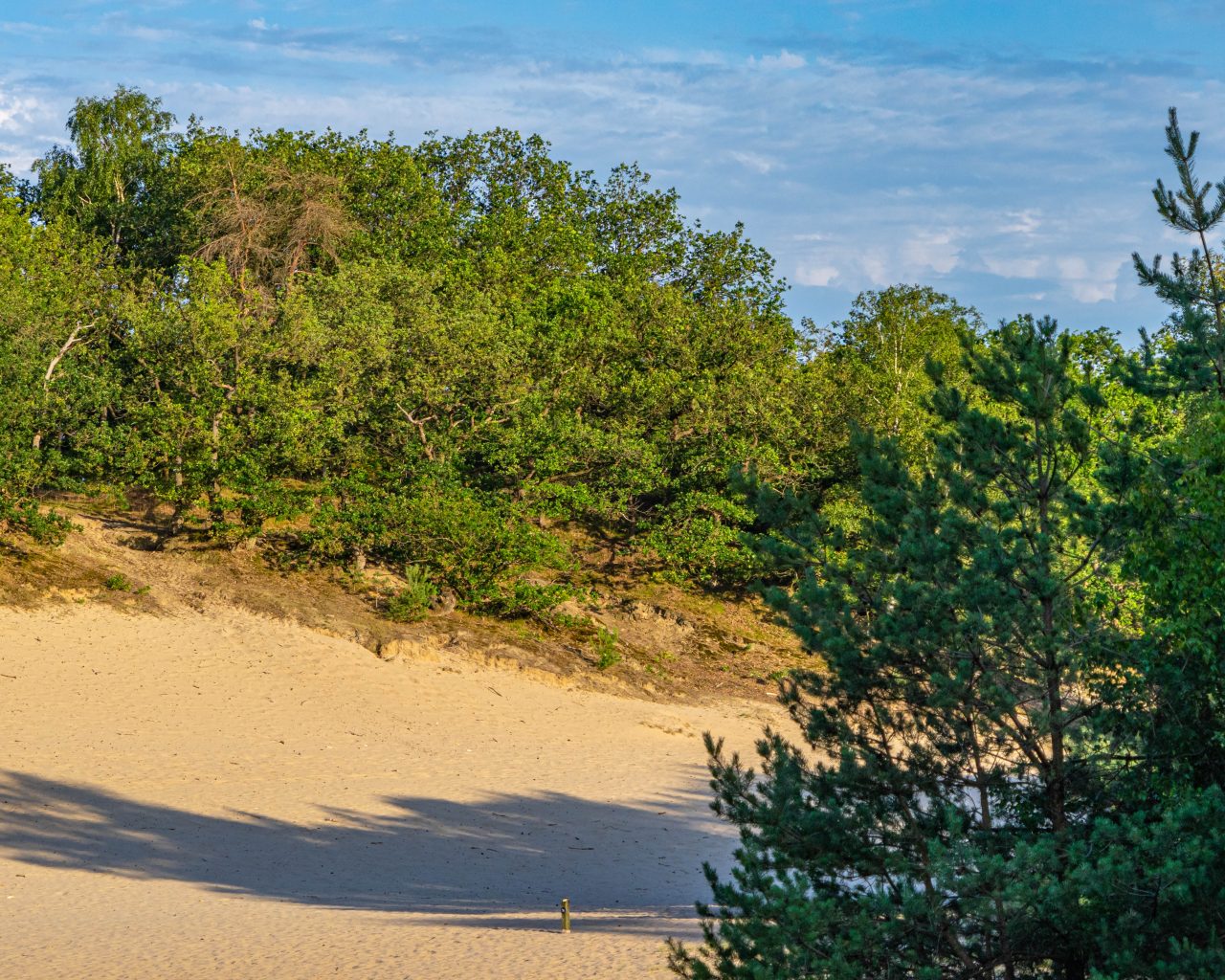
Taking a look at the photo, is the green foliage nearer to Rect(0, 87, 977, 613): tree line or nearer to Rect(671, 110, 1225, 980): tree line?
Rect(0, 87, 977, 613): tree line

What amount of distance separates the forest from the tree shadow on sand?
2.36m

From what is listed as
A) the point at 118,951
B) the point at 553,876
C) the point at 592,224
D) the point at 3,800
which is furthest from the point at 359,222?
the point at 118,951

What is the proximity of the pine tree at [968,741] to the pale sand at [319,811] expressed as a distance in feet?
9.95

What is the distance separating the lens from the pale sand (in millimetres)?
10961

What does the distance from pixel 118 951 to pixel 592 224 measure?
36105 mm

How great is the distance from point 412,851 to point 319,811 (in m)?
2.09

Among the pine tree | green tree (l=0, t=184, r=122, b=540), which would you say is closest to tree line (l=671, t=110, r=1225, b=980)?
the pine tree

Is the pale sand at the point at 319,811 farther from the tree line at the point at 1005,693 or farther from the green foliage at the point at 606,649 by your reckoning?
the tree line at the point at 1005,693

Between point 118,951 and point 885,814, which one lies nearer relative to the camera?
point 885,814

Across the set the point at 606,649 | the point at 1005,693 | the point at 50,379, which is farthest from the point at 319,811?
the point at 50,379

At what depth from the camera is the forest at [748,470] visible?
7.32m

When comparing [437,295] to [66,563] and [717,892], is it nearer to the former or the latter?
[66,563]

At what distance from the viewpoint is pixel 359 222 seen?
3844 cm

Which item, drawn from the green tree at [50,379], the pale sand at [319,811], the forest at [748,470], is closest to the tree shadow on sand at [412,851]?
the pale sand at [319,811]
